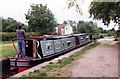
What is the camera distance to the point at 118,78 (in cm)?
369

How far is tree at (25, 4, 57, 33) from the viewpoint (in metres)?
25.1

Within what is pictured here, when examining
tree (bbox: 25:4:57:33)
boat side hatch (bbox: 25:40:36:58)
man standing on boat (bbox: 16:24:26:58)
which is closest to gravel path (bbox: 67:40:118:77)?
boat side hatch (bbox: 25:40:36:58)

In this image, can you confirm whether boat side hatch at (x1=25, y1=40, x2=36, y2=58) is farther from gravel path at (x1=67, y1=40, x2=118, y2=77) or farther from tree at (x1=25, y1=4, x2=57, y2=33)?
tree at (x1=25, y1=4, x2=57, y2=33)

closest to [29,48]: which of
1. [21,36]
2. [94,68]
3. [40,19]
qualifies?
[21,36]

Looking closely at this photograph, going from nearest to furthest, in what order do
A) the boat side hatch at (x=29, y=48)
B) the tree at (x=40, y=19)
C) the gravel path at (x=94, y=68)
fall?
the gravel path at (x=94, y=68) → the boat side hatch at (x=29, y=48) → the tree at (x=40, y=19)

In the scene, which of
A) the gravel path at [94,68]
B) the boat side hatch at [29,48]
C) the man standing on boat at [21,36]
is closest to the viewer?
the gravel path at [94,68]

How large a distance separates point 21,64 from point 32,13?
22.1m

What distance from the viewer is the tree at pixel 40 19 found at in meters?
25.1

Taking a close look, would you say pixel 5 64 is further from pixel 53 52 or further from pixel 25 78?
pixel 25 78

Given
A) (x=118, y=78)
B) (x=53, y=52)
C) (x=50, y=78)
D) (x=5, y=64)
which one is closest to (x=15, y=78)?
(x=50, y=78)

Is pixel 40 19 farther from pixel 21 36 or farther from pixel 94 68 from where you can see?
pixel 94 68

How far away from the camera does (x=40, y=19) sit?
24.7 meters

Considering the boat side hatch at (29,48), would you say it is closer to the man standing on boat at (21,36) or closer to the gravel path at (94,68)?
the man standing on boat at (21,36)

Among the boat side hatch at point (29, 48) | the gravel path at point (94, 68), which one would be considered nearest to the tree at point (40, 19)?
the boat side hatch at point (29, 48)
